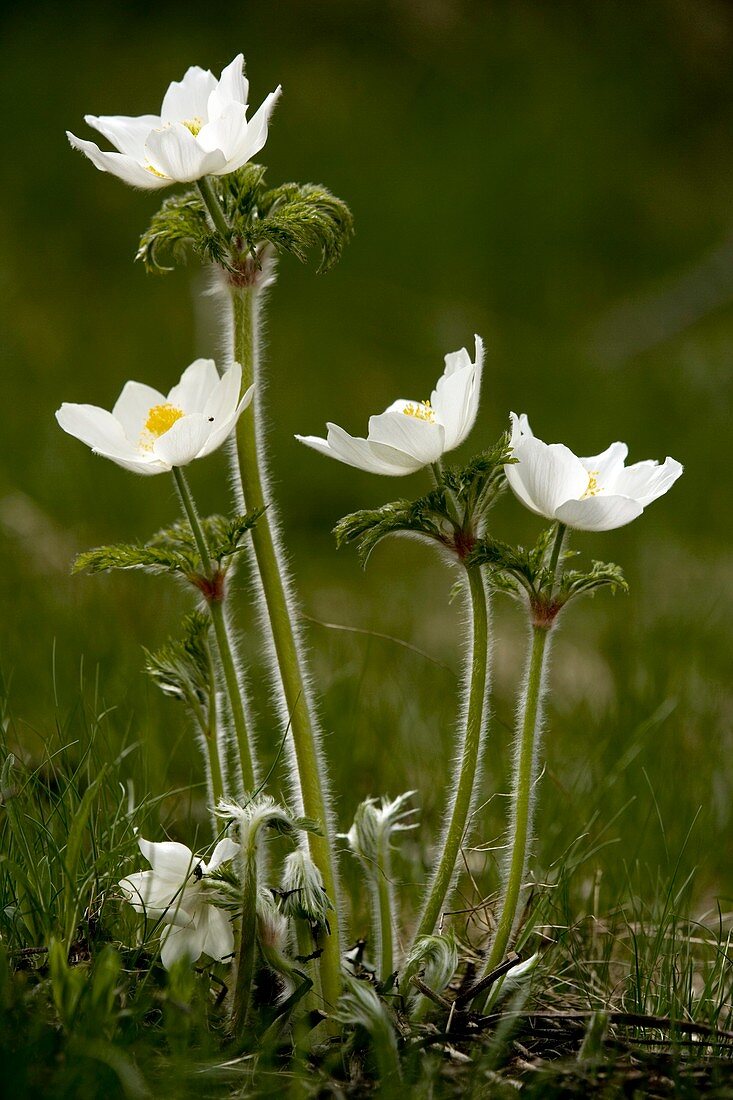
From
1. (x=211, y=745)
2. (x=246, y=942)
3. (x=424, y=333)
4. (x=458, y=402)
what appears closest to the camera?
(x=246, y=942)

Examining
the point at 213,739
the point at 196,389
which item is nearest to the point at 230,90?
the point at 196,389

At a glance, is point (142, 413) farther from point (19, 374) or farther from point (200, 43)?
point (200, 43)

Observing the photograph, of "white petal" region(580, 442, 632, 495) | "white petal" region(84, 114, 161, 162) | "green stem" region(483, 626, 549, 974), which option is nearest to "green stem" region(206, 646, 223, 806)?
"green stem" region(483, 626, 549, 974)

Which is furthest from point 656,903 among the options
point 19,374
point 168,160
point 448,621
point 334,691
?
point 19,374

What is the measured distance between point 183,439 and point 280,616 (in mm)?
328

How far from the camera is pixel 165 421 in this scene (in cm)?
193

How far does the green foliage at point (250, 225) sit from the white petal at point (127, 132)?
11 centimetres

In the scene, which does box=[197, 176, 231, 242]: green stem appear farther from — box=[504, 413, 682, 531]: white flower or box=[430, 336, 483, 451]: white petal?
box=[504, 413, 682, 531]: white flower

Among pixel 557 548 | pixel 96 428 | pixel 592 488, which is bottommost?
pixel 96 428

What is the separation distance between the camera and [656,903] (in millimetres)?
2178

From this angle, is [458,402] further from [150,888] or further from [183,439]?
[150,888]

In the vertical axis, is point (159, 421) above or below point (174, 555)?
above

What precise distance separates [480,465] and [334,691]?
62.0 inches

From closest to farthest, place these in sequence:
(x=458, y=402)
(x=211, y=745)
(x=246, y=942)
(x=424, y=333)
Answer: (x=246, y=942) → (x=458, y=402) → (x=211, y=745) → (x=424, y=333)
